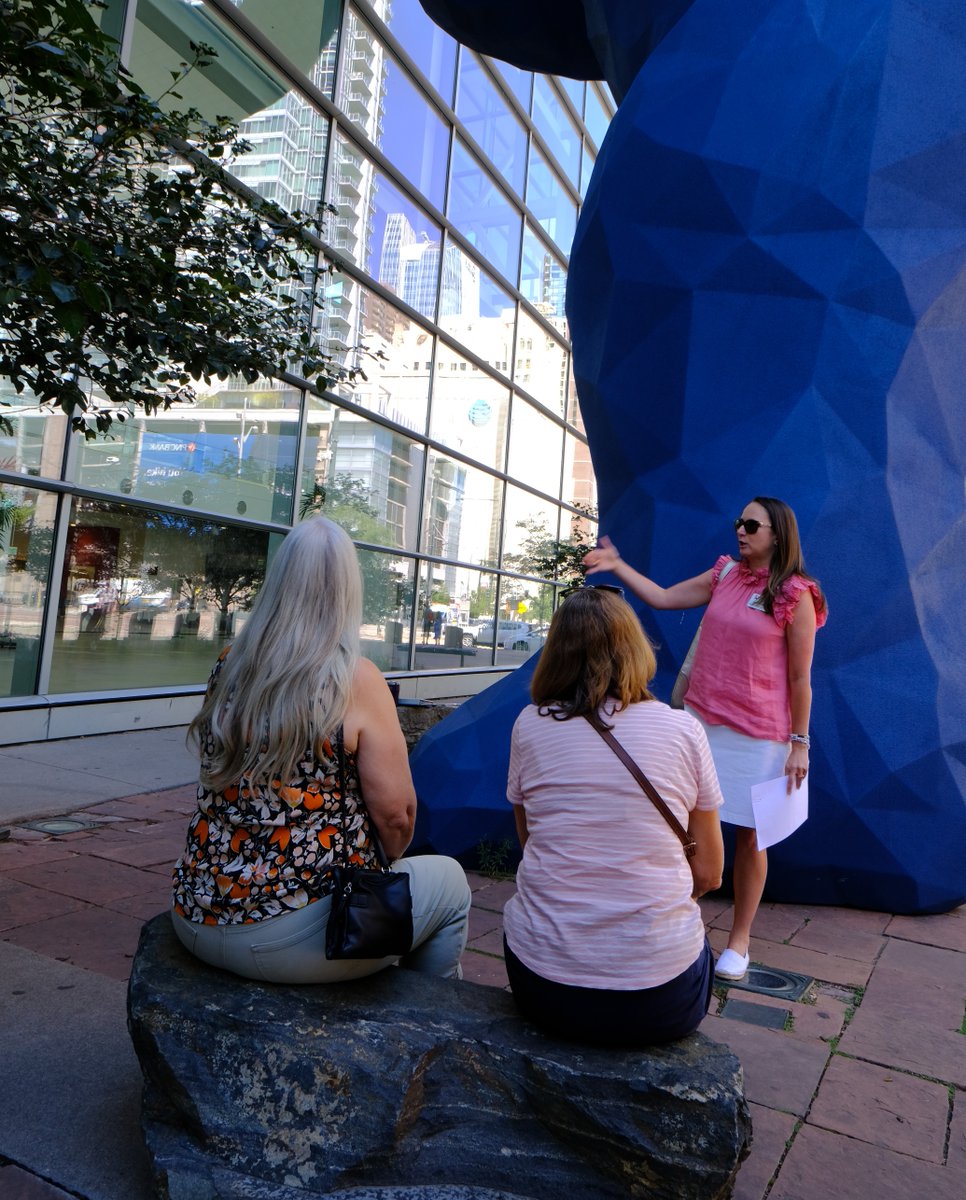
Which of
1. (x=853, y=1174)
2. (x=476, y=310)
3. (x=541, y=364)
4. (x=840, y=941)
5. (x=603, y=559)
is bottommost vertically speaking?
(x=853, y=1174)

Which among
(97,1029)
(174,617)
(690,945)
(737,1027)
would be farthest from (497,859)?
(174,617)

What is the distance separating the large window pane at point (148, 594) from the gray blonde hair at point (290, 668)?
6.93 meters

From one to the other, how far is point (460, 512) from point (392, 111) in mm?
5833

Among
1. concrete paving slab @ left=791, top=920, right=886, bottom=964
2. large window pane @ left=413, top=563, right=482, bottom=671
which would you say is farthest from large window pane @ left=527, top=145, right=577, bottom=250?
concrete paving slab @ left=791, top=920, right=886, bottom=964

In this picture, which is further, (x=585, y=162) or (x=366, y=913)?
(x=585, y=162)

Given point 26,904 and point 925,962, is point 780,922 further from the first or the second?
point 26,904

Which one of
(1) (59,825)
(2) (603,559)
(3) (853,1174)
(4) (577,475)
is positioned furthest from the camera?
(4) (577,475)

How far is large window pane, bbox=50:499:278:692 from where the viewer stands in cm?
884

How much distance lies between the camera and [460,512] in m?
16.1

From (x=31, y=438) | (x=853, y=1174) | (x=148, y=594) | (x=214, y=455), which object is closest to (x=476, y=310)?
(x=214, y=455)

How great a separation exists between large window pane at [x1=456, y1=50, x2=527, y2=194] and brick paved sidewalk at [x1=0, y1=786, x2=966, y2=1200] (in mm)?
13918

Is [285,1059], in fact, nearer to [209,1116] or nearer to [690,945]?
[209,1116]

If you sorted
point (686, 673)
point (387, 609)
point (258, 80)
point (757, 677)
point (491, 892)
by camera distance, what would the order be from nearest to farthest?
point (757, 677), point (686, 673), point (491, 892), point (258, 80), point (387, 609)

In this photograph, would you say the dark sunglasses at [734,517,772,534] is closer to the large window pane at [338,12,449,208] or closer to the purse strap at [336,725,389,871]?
the purse strap at [336,725,389,871]
